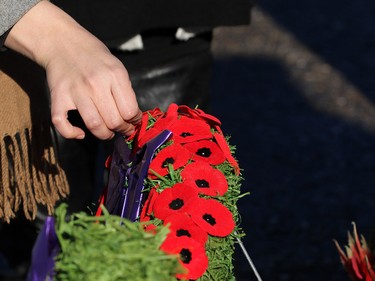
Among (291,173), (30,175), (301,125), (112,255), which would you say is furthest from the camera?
(301,125)

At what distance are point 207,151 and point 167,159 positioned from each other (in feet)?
0.21

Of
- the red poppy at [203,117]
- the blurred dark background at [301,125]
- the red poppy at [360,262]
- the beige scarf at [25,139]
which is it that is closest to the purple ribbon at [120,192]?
the red poppy at [203,117]

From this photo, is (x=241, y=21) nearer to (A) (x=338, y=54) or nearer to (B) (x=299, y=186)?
(B) (x=299, y=186)

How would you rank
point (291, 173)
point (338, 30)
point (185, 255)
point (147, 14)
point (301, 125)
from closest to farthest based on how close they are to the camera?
point (185, 255) → point (147, 14) → point (291, 173) → point (301, 125) → point (338, 30)

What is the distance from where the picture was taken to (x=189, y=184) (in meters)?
1.07

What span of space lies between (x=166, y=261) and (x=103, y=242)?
0.07 meters

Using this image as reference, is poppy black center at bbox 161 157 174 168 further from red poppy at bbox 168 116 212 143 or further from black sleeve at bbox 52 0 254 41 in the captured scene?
black sleeve at bbox 52 0 254 41

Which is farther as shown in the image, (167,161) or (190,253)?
(167,161)

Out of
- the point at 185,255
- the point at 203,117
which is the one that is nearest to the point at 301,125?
the point at 203,117

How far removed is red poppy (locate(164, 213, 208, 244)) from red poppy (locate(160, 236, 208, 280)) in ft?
0.07

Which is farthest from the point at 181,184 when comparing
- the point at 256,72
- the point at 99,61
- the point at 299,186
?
the point at 256,72

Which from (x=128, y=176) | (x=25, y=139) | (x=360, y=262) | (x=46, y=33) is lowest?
(x=360, y=262)

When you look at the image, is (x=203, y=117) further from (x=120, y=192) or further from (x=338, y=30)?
(x=338, y=30)

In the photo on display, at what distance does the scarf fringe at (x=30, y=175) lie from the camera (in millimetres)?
1385
